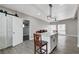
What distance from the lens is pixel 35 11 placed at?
181cm

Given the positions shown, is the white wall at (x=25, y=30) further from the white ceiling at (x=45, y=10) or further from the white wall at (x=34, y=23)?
the white ceiling at (x=45, y=10)

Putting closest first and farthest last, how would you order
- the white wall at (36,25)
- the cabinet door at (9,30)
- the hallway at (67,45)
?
the hallway at (67,45) → the white wall at (36,25) → the cabinet door at (9,30)

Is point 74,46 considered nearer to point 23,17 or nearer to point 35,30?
point 35,30

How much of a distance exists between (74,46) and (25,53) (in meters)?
1.07

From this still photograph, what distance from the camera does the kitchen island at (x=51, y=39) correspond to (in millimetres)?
1727

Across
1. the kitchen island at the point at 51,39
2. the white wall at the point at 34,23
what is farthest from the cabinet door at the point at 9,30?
the kitchen island at the point at 51,39

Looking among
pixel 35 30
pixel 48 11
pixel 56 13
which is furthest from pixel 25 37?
pixel 56 13

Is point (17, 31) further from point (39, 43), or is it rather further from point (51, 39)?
point (51, 39)

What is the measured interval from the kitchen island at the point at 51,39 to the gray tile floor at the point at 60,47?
0.30 feet

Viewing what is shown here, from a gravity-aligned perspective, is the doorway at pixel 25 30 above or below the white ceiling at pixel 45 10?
below

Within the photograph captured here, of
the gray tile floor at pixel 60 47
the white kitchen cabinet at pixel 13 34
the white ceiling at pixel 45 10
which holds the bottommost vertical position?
the gray tile floor at pixel 60 47

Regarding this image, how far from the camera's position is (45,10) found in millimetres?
1748
